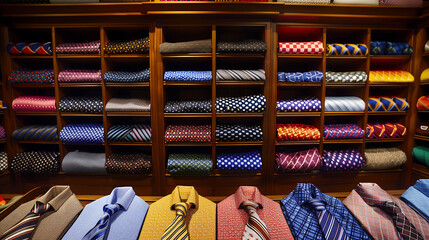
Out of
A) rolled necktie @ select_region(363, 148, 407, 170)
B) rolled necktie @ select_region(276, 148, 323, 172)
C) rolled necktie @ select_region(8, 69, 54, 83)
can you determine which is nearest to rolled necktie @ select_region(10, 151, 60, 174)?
rolled necktie @ select_region(8, 69, 54, 83)

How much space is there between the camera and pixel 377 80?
7.01 ft

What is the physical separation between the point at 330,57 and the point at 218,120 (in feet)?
4.80

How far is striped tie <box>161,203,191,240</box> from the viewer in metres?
0.79

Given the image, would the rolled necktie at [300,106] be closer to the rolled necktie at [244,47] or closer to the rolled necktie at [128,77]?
the rolled necktie at [244,47]

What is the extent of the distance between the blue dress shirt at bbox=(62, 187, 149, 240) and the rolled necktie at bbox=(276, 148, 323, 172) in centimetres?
156

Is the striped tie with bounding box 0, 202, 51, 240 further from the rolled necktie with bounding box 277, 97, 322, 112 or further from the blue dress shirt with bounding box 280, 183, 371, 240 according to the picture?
the rolled necktie with bounding box 277, 97, 322, 112

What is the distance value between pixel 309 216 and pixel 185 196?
2.12 ft

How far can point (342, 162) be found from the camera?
83.0 inches

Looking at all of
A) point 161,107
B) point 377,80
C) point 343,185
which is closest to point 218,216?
A: point 161,107

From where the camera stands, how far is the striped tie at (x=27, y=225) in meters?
0.75

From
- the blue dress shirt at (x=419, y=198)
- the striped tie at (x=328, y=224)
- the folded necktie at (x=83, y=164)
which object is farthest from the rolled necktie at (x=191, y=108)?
the blue dress shirt at (x=419, y=198)

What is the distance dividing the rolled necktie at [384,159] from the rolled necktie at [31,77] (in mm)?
3808

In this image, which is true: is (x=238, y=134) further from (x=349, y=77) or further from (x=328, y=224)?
(x=349, y=77)

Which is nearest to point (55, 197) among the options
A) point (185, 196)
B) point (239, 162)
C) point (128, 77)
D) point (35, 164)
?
point (185, 196)
